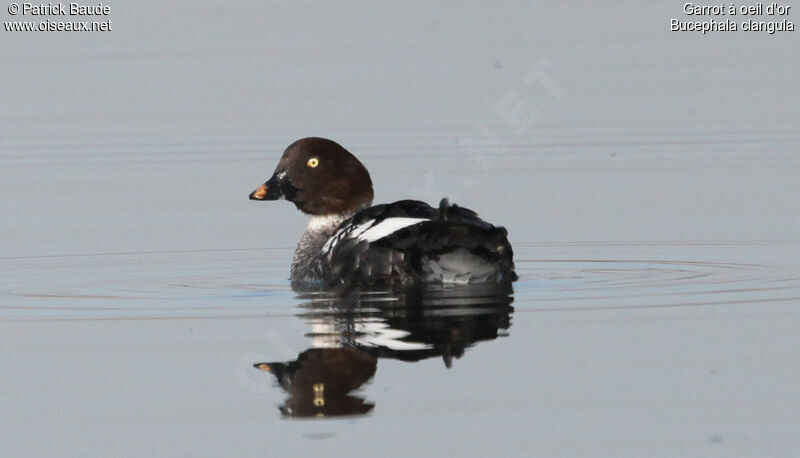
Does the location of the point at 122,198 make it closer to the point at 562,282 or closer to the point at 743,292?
the point at 562,282

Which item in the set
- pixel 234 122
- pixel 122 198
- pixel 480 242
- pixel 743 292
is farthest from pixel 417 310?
pixel 234 122

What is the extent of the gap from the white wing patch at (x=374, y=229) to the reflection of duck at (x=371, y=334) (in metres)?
0.41

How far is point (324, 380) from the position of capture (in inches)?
367

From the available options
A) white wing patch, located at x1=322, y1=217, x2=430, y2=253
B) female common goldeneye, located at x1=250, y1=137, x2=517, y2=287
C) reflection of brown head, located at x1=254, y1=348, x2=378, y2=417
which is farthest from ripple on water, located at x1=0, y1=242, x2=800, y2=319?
reflection of brown head, located at x1=254, y1=348, x2=378, y2=417

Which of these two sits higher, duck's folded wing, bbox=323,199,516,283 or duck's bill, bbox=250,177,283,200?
duck's bill, bbox=250,177,283,200

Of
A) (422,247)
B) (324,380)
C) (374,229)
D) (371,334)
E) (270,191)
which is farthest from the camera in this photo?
(270,191)

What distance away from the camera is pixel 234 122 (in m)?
21.5

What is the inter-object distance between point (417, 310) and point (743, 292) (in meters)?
2.33

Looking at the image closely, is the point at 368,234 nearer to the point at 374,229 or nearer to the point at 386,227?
the point at 374,229

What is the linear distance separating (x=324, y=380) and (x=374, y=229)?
301 cm

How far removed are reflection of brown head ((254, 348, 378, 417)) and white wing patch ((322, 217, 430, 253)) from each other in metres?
2.12

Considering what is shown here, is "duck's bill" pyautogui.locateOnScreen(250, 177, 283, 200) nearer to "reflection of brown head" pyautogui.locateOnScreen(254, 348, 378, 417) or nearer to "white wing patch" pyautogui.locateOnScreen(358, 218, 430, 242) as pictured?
"white wing patch" pyautogui.locateOnScreen(358, 218, 430, 242)

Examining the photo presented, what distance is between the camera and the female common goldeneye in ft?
38.6

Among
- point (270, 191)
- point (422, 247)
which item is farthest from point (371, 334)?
point (270, 191)
